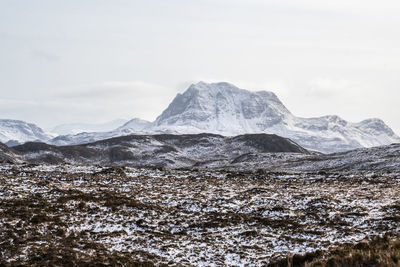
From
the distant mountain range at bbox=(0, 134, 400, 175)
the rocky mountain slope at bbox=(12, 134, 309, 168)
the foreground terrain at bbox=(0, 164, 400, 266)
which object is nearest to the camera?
the foreground terrain at bbox=(0, 164, 400, 266)

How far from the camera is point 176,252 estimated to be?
65.4ft

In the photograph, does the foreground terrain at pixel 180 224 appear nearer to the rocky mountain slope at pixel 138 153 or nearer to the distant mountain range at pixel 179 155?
the distant mountain range at pixel 179 155

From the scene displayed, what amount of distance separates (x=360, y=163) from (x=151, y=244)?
233 ft

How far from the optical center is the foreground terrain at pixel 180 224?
18953mm

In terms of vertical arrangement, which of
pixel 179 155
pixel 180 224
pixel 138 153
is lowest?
pixel 179 155

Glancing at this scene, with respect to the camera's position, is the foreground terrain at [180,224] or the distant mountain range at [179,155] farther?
the distant mountain range at [179,155]

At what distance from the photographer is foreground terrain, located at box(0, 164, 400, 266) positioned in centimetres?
1895

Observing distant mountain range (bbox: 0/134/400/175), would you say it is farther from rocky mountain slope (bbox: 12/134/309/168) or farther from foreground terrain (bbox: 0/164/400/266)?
foreground terrain (bbox: 0/164/400/266)

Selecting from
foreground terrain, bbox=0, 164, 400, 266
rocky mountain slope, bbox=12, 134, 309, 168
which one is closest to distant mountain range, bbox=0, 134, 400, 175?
rocky mountain slope, bbox=12, 134, 309, 168

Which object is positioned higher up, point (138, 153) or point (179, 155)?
point (138, 153)

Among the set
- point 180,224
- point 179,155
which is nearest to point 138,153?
point 179,155

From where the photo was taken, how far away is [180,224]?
25.4 metres

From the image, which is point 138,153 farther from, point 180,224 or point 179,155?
point 180,224

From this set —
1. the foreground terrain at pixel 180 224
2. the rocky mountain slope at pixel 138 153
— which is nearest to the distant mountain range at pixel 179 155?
the rocky mountain slope at pixel 138 153
